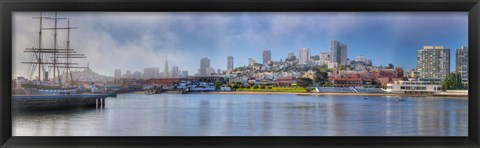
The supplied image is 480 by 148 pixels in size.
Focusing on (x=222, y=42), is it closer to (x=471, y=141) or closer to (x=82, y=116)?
(x=82, y=116)

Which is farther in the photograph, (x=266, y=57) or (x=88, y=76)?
(x=88, y=76)

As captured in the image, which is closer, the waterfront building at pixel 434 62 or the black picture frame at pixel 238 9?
the black picture frame at pixel 238 9

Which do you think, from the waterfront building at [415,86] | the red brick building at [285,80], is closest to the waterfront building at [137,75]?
the red brick building at [285,80]

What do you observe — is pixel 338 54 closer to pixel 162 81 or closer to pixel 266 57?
pixel 266 57

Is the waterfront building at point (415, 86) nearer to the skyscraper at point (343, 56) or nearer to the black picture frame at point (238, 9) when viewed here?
the skyscraper at point (343, 56)

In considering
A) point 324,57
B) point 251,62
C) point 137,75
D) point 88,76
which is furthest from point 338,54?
point 88,76
